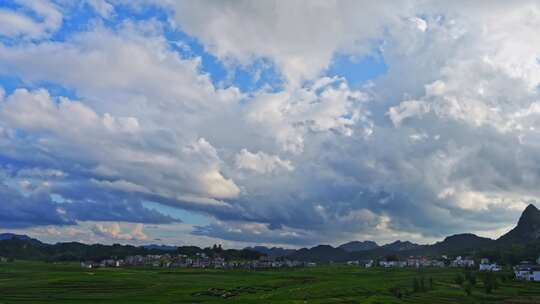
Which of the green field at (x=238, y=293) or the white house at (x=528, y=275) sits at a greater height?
the white house at (x=528, y=275)

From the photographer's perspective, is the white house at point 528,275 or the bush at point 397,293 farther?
the white house at point 528,275

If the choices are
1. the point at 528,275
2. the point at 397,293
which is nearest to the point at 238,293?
the point at 397,293

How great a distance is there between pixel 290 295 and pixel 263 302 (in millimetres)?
19228

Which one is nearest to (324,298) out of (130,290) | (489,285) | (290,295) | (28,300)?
(290,295)

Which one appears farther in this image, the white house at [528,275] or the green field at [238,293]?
the white house at [528,275]

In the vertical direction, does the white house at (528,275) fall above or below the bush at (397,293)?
above

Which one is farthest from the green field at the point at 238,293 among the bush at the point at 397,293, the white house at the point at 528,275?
the white house at the point at 528,275

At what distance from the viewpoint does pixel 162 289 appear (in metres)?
131

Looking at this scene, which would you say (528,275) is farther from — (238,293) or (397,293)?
(238,293)

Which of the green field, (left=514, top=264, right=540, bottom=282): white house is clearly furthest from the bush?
(left=514, top=264, right=540, bottom=282): white house

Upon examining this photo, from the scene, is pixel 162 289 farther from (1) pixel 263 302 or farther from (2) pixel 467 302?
(2) pixel 467 302

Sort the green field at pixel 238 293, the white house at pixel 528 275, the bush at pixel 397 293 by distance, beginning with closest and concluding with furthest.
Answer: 1. the green field at pixel 238 293
2. the bush at pixel 397 293
3. the white house at pixel 528 275

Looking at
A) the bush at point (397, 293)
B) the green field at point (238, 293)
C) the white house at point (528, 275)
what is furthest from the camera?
the white house at point (528, 275)

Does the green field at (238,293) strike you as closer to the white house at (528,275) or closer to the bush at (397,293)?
the bush at (397,293)
